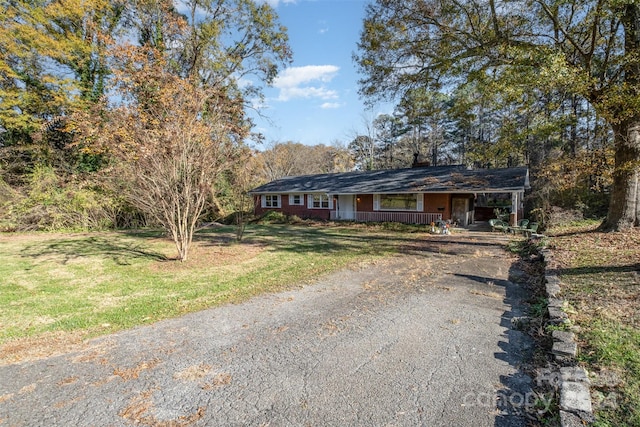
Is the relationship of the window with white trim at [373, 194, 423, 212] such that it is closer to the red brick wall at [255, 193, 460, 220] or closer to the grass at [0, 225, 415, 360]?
the red brick wall at [255, 193, 460, 220]

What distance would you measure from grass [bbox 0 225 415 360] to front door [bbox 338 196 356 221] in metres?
8.91

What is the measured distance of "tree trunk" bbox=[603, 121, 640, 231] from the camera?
9016mm

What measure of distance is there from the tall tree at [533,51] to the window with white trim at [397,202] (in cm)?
781

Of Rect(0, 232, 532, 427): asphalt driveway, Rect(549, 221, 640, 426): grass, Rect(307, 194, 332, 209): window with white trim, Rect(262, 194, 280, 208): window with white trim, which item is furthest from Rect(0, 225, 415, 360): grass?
Rect(262, 194, 280, 208): window with white trim

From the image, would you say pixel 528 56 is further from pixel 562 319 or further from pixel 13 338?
pixel 13 338

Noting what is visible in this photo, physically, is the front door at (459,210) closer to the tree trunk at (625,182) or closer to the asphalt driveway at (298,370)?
the tree trunk at (625,182)

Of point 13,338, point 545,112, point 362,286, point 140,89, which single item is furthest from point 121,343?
point 140,89

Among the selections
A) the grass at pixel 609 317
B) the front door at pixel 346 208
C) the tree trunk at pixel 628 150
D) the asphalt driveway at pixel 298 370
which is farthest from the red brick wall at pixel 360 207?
the asphalt driveway at pixel 298 370

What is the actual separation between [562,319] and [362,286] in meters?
3.31

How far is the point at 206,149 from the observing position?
8.77 meters

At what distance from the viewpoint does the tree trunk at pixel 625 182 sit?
9.02 m

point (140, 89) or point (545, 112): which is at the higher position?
point (140, 89)

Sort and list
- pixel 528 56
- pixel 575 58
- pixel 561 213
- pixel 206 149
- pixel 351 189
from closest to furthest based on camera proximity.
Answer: pixel 206 149 → pixel 528 56 → pixel 575 58 → pixel 561 213 → pixel 351 189

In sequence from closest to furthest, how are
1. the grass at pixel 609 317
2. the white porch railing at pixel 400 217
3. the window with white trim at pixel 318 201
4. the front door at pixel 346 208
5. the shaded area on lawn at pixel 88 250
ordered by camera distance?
the grass at pixel 609 317, the shaded area on lawn at pixel 88 250, the white porch railing at pixel 400 217, the front door at pixel 346 208, the window with white trim at pixel 318 201
